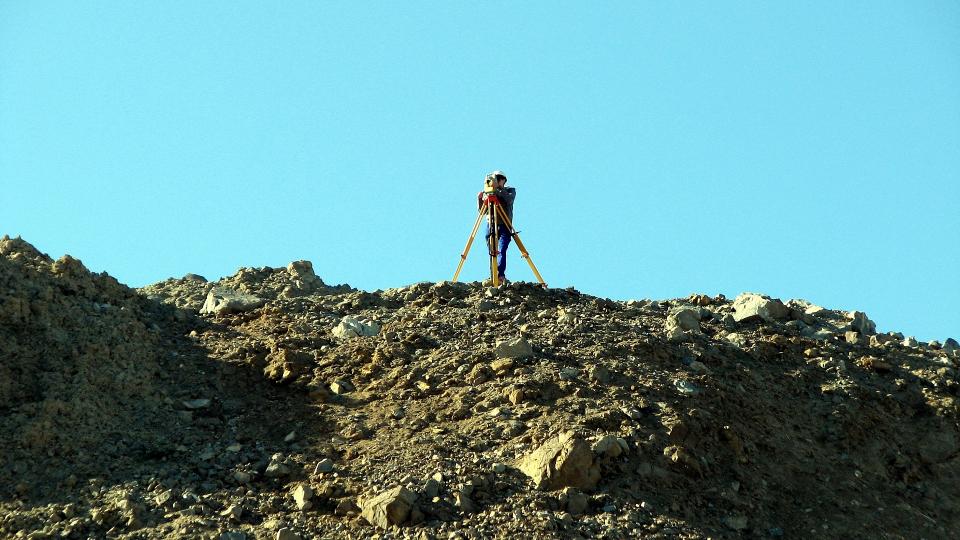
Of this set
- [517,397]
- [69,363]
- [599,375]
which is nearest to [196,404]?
[69,363]

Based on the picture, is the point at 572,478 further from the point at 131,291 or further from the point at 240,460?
the point at 131,291

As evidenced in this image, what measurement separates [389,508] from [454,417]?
203 cm

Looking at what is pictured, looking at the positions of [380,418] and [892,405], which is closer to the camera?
[380,418]

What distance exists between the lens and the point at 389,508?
465 inches

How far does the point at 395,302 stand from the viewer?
673 inches

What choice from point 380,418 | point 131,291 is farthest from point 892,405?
point 131,291

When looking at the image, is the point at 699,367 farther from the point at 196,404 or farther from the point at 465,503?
the point at 196,404

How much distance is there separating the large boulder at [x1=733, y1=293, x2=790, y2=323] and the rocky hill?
0.19 feet

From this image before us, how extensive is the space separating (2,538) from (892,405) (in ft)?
32.3

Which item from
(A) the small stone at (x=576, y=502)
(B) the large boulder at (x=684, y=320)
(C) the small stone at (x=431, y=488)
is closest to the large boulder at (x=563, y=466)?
(A) the small stone at (x=576, y=502)

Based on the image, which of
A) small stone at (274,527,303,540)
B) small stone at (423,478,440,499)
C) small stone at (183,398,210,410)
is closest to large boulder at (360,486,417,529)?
small stone at (423,478,440,499)

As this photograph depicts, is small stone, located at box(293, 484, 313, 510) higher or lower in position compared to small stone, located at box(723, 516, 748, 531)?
higher

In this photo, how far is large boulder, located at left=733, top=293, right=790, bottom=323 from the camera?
17.1 meters

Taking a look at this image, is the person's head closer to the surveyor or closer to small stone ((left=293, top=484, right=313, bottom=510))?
the surveyor
